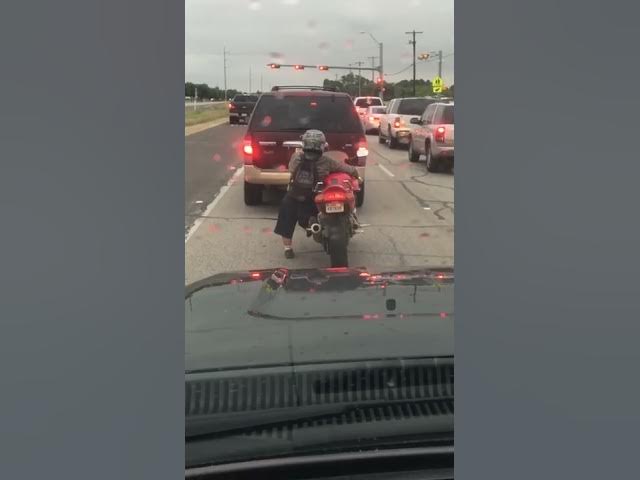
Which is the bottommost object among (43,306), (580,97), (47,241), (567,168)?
(43,306)

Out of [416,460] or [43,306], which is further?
[43,306]

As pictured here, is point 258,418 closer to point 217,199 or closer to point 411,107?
point 217,199

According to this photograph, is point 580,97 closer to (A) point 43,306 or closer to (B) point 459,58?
(B) point 459,58

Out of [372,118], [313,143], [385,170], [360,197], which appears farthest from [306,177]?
[372,118]

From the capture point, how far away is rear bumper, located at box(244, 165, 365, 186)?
6311mm

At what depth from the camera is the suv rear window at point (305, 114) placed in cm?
732

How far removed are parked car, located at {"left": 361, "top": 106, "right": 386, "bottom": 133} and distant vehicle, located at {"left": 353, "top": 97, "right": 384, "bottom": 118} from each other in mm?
49

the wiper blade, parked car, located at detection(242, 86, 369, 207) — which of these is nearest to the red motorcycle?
parked car, located at detection(242, 86, 369, 207)

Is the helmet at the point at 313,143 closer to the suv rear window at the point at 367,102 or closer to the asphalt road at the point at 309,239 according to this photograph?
the asphalt road at the point at 309,239

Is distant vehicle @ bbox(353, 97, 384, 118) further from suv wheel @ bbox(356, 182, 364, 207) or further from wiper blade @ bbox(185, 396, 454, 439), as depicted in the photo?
wiper blade @ bbox(185, 396, 454, 439)

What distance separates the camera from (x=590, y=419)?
142 centimetres

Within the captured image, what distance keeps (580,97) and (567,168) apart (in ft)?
0.44

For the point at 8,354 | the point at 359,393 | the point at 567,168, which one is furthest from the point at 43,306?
the point at 567,168

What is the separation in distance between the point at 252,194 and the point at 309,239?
3.57ft
